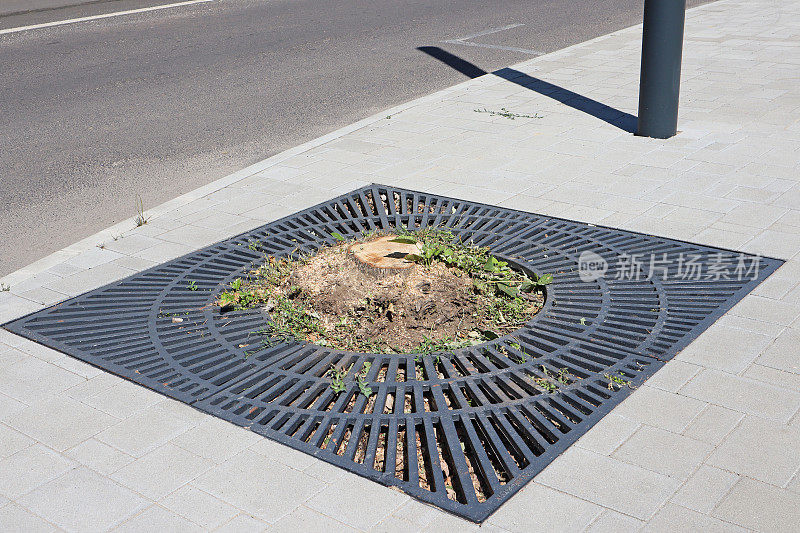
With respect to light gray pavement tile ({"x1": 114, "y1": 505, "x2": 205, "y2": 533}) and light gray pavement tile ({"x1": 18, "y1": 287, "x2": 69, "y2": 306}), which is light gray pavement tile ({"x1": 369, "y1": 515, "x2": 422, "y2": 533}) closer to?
light gray pavement tile ({"x1": 114, "y1": 505, "x2": 205, "y2": 533})

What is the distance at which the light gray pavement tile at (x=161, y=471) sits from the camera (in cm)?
277

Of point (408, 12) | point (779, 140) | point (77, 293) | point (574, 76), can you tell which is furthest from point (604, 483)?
point (408, 12)

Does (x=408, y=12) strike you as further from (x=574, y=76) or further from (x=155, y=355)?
(x=155, y=355)

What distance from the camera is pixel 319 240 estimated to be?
479 centimetres

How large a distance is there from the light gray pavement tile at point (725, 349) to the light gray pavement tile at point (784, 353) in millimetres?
33

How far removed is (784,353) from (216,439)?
2387 mm

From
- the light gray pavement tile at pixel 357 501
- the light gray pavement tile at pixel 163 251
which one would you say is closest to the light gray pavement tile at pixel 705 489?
the light gray pavement tile at pixel 357 501

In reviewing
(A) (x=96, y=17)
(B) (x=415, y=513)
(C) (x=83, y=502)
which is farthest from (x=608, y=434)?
(A) (x=96, y=17)

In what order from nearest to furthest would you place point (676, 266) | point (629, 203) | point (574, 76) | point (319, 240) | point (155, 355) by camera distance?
point (155, 355) < point (676, 266) < point (319, 240) < point (629, 203) < point (574, 76)

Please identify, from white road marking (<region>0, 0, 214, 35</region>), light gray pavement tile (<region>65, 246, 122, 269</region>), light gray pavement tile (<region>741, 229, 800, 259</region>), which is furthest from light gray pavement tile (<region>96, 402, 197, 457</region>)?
white road marking (<region>0, 0, 214, 35</region>)

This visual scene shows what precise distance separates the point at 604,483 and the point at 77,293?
3.02 metres

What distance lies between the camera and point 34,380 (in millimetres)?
3492

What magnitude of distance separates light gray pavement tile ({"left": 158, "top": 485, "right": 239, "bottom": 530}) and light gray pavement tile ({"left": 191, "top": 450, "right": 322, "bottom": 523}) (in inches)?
1.0

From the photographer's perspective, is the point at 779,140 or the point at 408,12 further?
the point at 408,12
